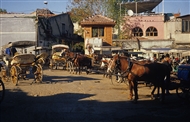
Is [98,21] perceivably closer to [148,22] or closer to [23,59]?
[148,22]

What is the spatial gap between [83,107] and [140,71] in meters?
2.82

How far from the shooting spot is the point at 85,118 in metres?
7.73

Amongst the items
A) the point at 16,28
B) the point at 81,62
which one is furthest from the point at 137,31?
the point at 81,62

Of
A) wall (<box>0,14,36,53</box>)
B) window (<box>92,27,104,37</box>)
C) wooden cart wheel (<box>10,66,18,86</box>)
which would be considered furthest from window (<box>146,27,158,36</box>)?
wooden cart wheel (<box>10,66,18,86</box>)

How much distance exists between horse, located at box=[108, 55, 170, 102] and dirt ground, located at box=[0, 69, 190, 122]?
80 centimetres

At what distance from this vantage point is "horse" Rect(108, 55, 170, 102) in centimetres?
1038

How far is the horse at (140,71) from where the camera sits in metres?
10.4

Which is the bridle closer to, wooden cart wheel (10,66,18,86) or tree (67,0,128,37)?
wooden cart wheel (10,66,18,86)

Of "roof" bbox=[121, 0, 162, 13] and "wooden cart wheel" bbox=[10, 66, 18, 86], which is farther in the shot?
"roof" bbox=[121, 0, 162, 13]

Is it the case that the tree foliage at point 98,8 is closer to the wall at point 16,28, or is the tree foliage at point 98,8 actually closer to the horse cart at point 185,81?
the wall at point 16,28

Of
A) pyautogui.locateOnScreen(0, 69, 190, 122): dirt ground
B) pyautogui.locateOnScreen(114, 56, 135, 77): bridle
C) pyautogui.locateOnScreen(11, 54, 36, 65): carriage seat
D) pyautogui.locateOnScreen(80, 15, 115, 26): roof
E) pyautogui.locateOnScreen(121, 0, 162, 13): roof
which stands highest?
pyautogui.locateOnScreen(121, 0, 162, 13): roof

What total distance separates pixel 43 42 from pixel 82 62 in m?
12.5

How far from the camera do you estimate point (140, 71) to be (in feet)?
34.1

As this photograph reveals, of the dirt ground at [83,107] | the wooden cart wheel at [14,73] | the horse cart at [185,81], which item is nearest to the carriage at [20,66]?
the wooden cart wheel at [14,73]
